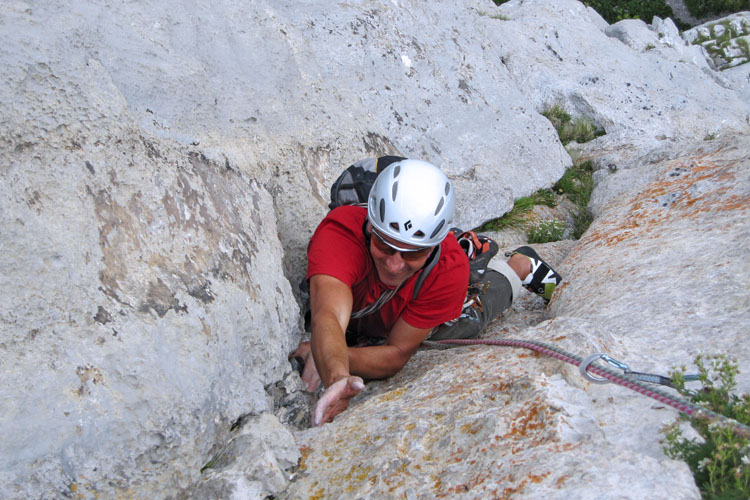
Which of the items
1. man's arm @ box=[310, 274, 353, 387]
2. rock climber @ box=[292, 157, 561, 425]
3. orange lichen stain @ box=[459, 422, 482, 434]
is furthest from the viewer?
rock climber @ box=[292, 157, 561, 425]

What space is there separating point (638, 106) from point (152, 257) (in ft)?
34.7

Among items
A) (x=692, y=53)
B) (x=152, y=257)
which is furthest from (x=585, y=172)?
(x=692, y=53)

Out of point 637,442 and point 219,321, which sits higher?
point 219,321

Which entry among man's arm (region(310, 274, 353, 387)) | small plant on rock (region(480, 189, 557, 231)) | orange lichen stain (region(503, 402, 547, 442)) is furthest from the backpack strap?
small plant on rock (region(480, 189, 557, 231))

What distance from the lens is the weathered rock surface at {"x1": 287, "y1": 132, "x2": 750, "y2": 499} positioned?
97.7 inches

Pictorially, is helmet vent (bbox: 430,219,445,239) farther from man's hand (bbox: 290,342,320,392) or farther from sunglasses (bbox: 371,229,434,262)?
man's hand (bbox: 290,342,320,392)

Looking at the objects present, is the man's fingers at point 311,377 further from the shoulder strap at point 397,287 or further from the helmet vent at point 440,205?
the helmet vent at point 440,205

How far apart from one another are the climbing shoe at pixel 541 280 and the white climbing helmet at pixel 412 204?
7.14 feet

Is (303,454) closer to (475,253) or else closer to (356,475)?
(356,475)

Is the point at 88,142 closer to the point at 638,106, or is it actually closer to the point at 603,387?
the point at 603,387

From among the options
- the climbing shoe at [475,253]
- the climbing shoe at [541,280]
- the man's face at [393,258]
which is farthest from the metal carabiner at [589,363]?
the climbing shoe at [541,280]

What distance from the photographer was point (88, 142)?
312cm

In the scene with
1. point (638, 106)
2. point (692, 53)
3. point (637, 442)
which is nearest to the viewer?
point (637, 442)

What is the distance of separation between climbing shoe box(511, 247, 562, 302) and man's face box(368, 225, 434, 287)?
2152 mm
